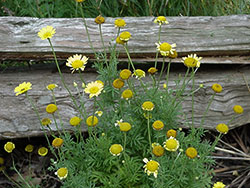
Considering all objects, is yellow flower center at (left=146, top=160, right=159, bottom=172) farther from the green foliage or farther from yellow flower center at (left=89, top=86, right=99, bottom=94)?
the green foliage

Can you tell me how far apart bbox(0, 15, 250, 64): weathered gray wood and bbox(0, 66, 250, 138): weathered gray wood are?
19 cm

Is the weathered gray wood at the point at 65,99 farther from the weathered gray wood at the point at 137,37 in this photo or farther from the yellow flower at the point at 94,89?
the yellow flower at the point at 94,89

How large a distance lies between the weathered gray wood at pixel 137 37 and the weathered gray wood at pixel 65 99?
7.3 inches

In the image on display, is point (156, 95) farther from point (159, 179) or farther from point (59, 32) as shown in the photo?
point (59, 32)

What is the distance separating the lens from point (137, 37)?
2531 mm

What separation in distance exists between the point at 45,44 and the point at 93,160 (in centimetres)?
112

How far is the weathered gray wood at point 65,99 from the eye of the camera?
246 centimetres

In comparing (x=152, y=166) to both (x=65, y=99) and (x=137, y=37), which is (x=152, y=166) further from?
(x=137, y=37)

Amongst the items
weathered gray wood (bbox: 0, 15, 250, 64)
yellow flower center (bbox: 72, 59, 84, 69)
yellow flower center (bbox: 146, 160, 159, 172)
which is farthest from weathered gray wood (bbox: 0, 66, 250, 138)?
yellow flower center (bbox: 146, 160, 159, 172)

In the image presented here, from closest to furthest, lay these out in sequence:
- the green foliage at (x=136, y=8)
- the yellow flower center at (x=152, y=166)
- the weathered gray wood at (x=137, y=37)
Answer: the yellow flower center at (x=152, y=166)
the weathered gray wood at (x=137, y=37)
the green foliage at (x=136, y=8)

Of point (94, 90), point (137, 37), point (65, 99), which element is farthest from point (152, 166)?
point (137, 37)

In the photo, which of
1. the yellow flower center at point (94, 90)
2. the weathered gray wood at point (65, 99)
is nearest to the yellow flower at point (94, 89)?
the yellow flower center at point (94, 90)

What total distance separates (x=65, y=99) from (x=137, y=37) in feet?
2.64

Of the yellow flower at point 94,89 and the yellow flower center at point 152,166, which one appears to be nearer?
the yellow flower center at point 152,166
